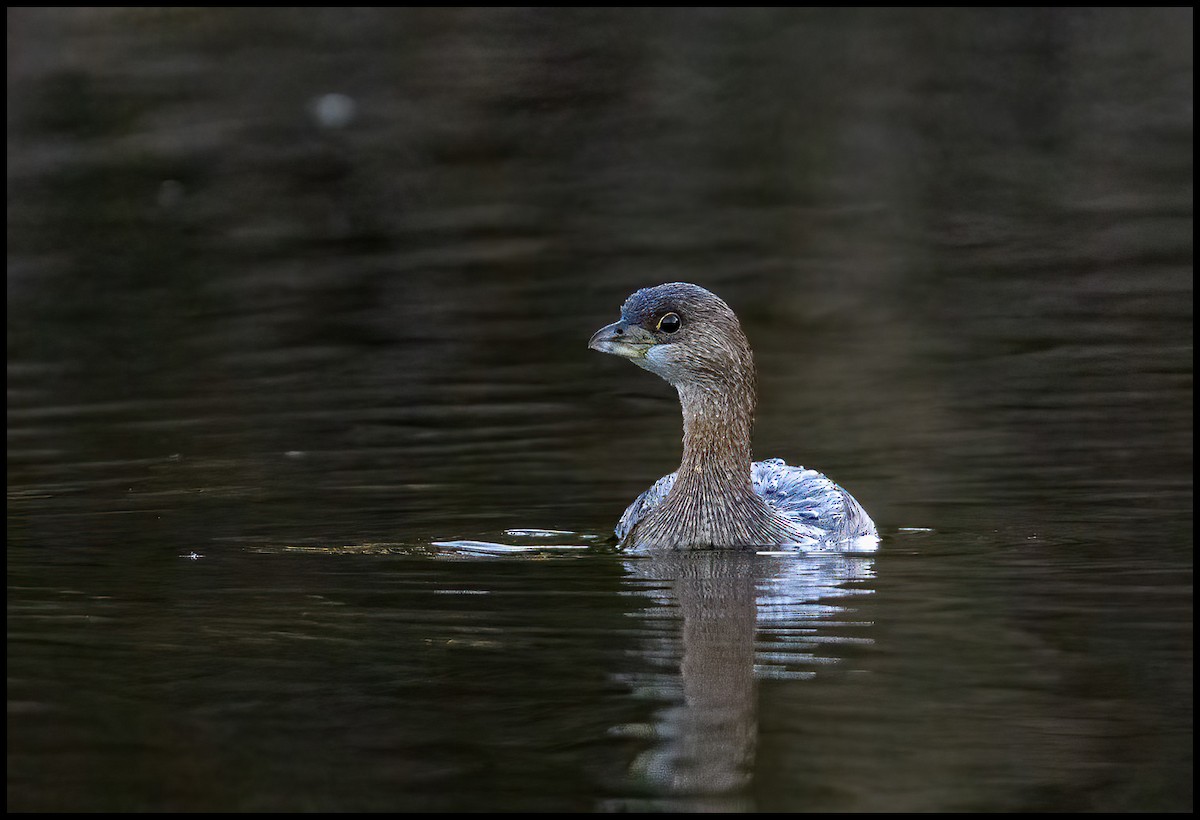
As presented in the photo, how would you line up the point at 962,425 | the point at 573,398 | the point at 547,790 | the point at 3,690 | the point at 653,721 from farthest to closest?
the point at 573,398 → the point at 962,425 → the point at 3,690 → the point at 653,721 → the point at 547,790

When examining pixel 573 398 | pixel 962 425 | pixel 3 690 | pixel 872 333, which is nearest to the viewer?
pixel 3 690

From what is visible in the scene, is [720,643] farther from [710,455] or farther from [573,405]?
[573,405]

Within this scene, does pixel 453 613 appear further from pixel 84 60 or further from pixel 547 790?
pixel 84 60

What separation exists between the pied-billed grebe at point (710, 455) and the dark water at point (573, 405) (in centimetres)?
41

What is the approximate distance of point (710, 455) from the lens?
11.8 m

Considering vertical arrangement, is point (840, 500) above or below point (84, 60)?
below

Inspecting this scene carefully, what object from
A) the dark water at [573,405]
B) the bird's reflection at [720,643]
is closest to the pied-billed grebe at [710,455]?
the bird's reflection at [720,643]

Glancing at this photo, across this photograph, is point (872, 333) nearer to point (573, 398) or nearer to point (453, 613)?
point (573, 398)

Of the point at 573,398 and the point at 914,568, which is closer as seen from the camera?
the point at 914,568

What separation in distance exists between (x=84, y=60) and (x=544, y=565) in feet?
77.2

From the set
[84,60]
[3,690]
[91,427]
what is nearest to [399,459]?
[91,427]

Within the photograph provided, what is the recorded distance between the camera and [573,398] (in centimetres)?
1617

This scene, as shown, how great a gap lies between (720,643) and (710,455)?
2.87m

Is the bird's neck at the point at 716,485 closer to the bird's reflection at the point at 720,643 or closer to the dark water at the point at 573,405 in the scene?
the bird's reflection at the point at 720,643
